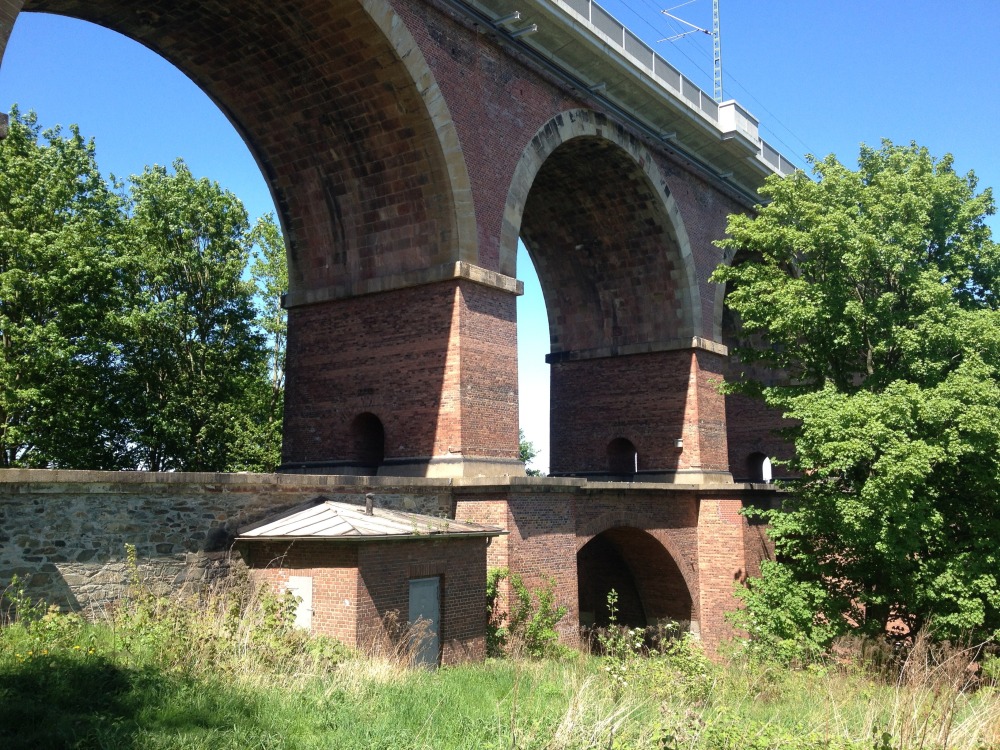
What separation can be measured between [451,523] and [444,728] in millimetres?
4881

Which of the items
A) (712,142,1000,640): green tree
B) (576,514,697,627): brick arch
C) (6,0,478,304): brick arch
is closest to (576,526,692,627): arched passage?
(576,514,697,627): brick arch

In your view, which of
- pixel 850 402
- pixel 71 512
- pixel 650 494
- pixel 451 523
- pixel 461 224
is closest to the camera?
pixel 71 512

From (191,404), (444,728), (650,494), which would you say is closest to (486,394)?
(650,494)

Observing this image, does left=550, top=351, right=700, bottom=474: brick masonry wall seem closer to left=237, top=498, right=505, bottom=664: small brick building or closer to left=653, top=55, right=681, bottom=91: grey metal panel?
left=653, top=55, right=681, bottom=91: grey metal panel

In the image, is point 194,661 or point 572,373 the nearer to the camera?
point 194,661

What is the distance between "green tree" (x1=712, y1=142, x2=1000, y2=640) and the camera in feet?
42.8

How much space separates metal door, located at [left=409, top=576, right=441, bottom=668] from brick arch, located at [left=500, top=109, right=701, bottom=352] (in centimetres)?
1073

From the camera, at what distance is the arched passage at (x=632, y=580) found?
748 inches

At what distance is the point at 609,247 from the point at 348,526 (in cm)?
1300

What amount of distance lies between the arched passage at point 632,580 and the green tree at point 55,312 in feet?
37.6

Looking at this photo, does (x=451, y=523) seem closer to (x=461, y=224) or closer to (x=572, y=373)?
(x=461, y=224)

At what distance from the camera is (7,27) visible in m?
9.10

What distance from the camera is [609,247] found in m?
21.4

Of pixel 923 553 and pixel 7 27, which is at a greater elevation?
pixel 7 27
